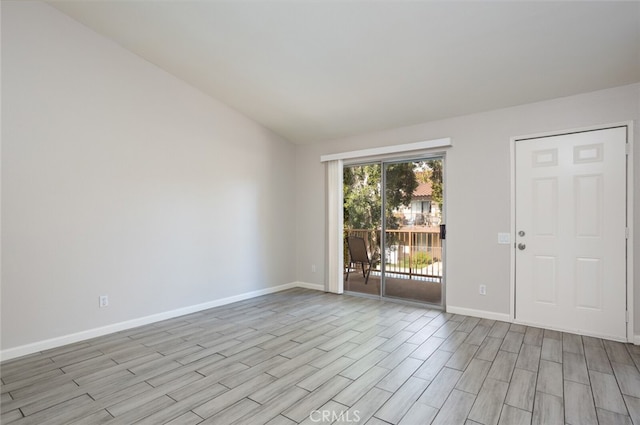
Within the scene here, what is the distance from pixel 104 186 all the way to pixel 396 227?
151 inches

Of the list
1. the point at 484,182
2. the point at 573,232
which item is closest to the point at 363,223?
the point at 484,182

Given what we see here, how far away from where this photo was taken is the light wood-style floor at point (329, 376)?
2.04 metres

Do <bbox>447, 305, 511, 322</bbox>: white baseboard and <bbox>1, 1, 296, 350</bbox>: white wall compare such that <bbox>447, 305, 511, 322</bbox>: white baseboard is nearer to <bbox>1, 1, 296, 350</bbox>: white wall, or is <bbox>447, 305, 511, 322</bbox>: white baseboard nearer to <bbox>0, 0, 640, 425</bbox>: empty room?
<bbox>0, 0, 640, 425</bbox>: empty room

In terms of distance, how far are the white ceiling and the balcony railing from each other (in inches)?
68.3

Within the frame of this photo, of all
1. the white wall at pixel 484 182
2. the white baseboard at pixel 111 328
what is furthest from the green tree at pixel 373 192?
the white baseboard at pixel 111 328

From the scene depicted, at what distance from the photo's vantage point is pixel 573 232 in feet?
11.3

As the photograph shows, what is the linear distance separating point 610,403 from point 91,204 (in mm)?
4706

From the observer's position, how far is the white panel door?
3238 millimetres

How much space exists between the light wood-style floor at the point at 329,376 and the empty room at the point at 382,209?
0.02 metres

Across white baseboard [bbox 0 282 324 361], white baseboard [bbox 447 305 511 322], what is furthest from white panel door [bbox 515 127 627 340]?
white baseboard [bbox 0 282 324 361]

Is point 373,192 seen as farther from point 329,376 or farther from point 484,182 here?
point 329,376

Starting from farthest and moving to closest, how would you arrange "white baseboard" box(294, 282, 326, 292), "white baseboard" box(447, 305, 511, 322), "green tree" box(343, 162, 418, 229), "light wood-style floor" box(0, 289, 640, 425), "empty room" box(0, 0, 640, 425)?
"white baseboard" box(294, 282, 326, 292), "green tree" box(343, 162, 418, 229), "white baseboard" box(447, 305, 511, 322), "empty room" box(0, 0, 640, 425), "light wood-style floor" box(0, 289, 640, 425)

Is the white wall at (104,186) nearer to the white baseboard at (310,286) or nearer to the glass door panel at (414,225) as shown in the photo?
the white baseboard at (310,286)

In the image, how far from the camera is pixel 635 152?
124 inches
